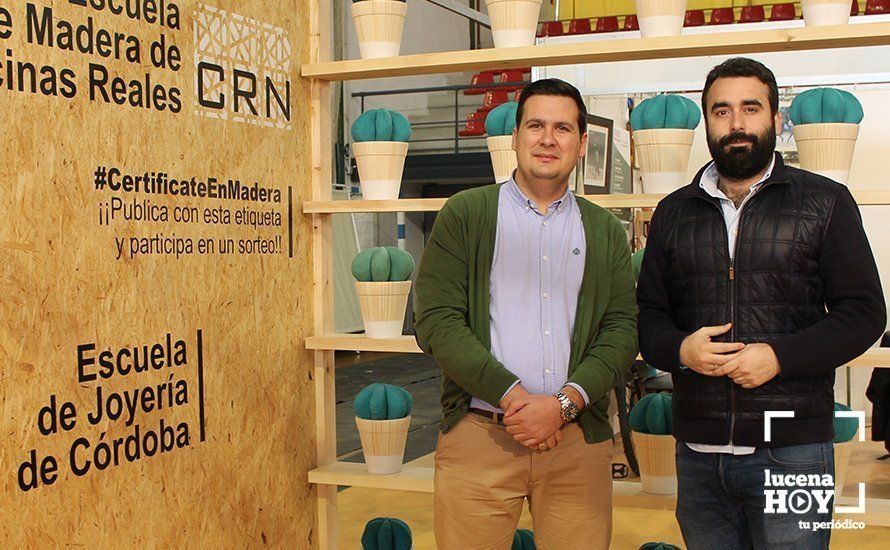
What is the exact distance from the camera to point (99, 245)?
261cm

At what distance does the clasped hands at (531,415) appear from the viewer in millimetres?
2250

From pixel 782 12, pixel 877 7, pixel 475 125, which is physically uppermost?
pixel 782 12

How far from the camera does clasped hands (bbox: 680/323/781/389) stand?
6.81 ft

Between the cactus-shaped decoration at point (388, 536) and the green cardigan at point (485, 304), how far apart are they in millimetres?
1053

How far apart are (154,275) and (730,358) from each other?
156 centimetres

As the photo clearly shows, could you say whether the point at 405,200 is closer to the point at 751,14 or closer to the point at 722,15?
the point at 751,14

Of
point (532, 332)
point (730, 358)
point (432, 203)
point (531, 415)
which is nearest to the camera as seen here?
point (730, 358)

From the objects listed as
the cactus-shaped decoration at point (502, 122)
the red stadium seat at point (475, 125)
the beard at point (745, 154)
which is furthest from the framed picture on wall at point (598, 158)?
the red stadium seat at point (475, 125)

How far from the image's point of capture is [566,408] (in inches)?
89.9

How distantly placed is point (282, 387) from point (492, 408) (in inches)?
44.8

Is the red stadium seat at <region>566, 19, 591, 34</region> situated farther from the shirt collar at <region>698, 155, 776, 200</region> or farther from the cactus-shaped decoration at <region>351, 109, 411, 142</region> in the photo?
the shirt collar at <region>698, 155, 776, 200</region>

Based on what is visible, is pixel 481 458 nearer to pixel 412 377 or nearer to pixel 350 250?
pixel 412 377

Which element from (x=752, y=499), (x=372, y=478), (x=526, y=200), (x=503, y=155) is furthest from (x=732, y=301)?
(x=372, y=478)

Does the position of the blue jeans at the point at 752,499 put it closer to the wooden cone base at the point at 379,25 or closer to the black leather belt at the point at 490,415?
the black leather belt at the point at 490,415
